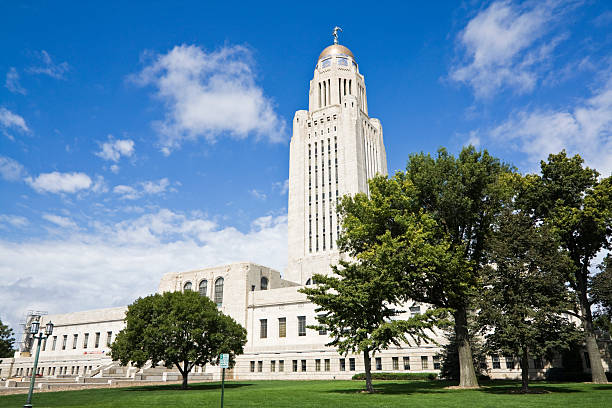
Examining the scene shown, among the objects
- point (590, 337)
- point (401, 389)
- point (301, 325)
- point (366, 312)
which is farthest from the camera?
point (301, 325)

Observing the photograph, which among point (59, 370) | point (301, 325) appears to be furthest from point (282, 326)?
point (59, 370)

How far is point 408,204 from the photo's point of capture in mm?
31109

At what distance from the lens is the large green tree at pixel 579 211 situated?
33906mm

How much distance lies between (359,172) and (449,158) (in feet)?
148

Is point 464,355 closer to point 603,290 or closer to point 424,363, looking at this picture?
point 603,290

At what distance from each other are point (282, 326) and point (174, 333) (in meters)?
24.9

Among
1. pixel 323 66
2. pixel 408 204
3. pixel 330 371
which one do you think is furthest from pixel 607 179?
pixel 323 66

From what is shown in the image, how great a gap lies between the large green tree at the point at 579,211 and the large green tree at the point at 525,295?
9.44 meters

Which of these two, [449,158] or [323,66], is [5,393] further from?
[323,66]

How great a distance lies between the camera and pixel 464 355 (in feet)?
99.8

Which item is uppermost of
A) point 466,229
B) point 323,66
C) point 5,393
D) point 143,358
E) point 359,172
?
point 323,66

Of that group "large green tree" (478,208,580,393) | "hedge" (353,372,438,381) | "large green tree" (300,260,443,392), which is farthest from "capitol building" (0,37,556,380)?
"large green tree" (300,260,443,392)

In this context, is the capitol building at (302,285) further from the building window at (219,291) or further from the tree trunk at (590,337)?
the tree trunk at (590,337)

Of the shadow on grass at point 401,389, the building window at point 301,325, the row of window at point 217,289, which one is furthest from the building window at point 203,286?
the shadow on grass at point 401,389
